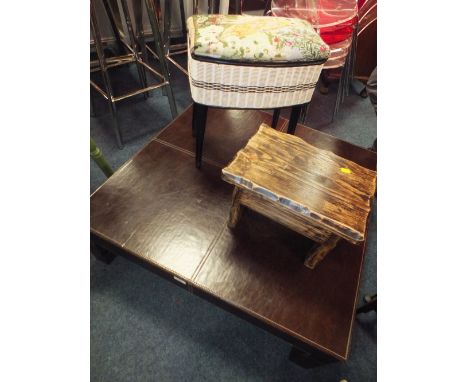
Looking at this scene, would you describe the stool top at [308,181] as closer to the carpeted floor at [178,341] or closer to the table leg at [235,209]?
the table leg at [235,209]

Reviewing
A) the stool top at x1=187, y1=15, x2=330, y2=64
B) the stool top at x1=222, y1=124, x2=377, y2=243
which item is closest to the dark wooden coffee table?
the stool top at x1=222, y1=124, x2=377, y2=243

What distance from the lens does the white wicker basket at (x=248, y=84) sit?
40.2 inches

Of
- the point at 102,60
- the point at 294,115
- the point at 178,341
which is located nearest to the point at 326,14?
the point at 294,115

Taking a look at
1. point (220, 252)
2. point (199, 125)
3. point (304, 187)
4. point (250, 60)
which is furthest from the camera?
point (199, 125)

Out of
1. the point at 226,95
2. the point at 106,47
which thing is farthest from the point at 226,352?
the point at 106,47

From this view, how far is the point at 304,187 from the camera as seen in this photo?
34.0 inches

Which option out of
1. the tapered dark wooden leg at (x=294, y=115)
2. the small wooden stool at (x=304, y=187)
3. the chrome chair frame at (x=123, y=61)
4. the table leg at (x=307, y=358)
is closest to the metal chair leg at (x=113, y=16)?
the chrome chair frame at (x=123, y=61)

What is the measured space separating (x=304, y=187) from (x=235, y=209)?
308mm

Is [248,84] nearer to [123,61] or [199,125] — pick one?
[199,125]

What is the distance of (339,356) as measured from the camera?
2.89 feet

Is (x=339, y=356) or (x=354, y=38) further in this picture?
(x=354, y=38)

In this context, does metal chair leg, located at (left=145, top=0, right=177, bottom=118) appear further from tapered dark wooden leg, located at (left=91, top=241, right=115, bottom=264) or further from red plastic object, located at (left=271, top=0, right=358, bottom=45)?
tapered dark wooden leg, located at (left=91, top=241, right=115, bottom=264)

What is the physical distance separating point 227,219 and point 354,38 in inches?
64.8
